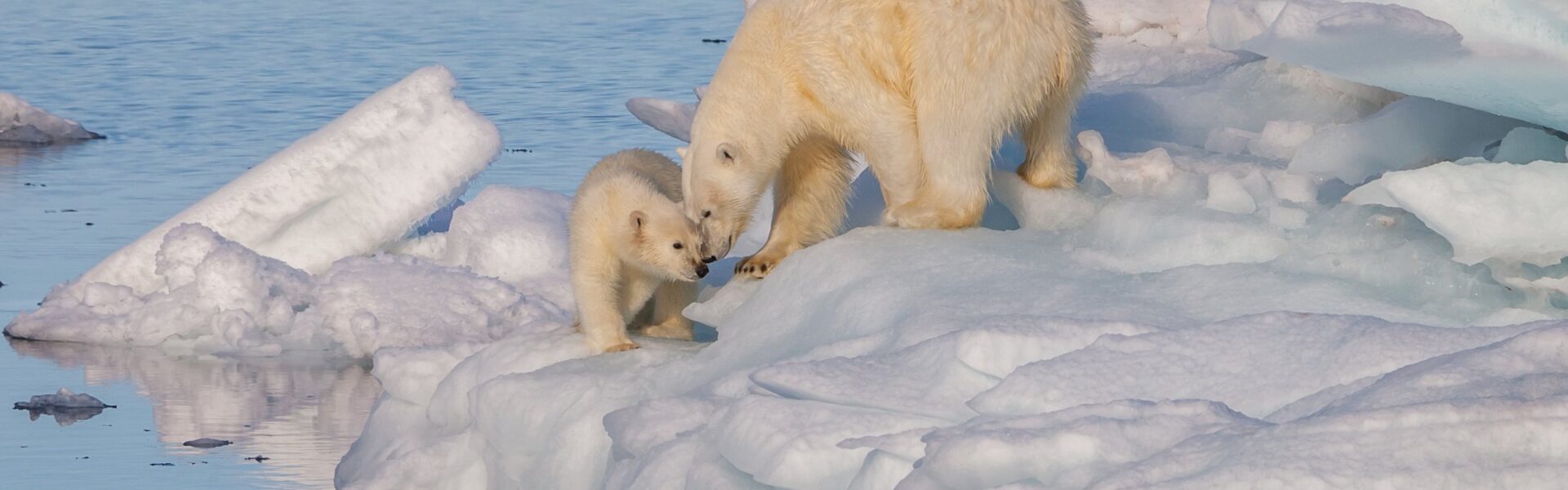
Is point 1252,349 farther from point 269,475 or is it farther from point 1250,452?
point 269,475

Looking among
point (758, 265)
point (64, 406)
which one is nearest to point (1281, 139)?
point (758, 265)

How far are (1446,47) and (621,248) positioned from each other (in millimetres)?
2249

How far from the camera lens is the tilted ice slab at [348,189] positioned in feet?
28.2

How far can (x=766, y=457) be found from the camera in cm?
382

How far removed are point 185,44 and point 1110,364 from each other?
20.3 meters

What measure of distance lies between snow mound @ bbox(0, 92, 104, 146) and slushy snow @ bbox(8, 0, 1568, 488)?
8.43 m

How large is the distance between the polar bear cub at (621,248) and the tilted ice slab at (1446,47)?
1.71 meters

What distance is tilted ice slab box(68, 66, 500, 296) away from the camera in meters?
8.61

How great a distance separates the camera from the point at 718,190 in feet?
18.4

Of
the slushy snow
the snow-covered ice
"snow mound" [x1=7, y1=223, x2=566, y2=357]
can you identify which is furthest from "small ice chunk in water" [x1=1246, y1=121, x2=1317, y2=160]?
"snow mound" [x1=7, y1=223, x2=566, y2=357]

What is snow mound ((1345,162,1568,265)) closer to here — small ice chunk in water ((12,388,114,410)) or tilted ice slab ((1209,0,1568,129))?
tilted ice slab ((1209,0,1568,129))

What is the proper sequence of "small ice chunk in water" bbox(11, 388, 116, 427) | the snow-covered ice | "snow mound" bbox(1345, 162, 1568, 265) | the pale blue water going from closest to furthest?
"snow mound" bbox(1345, 162, 1568, 265) → the snow-covered ice → the pale blue water → "small ice chunk in water" bbox(11, 388, 116, 427)

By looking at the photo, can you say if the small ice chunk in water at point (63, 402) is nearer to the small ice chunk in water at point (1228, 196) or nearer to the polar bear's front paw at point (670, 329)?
the polar bear's front paw at point (670, 329)

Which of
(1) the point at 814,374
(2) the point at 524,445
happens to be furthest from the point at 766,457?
(2) the point at 524,445
